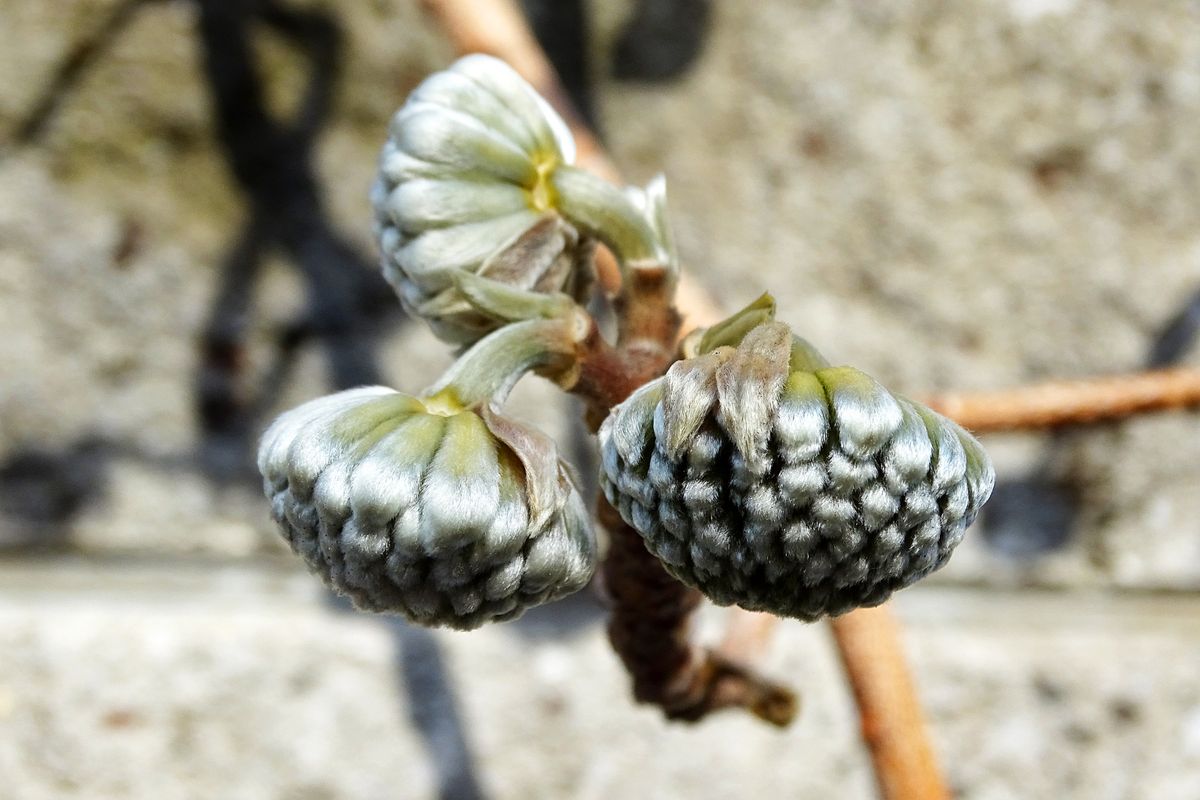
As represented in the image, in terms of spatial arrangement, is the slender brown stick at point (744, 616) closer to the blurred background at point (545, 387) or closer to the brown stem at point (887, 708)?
the brown stem at point (887, 708)

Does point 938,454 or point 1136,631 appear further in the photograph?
point 1136,631

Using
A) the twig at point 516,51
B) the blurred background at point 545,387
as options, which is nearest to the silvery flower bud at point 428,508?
the twig at point 516,51

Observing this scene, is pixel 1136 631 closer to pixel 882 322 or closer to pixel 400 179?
pixel 882 322

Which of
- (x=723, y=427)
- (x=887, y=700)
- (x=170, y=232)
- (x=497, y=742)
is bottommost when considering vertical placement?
(x=497, y=742)

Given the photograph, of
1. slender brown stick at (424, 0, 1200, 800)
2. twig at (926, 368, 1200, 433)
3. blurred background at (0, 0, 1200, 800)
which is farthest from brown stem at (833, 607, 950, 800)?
blurred background at (0, 0, 1200, 800)

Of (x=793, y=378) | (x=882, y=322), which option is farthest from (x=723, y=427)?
(x=882, y=322)

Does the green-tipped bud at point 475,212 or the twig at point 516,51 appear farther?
the twig at point 516,51

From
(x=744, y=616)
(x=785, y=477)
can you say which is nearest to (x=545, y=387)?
(x=744, y=616)
